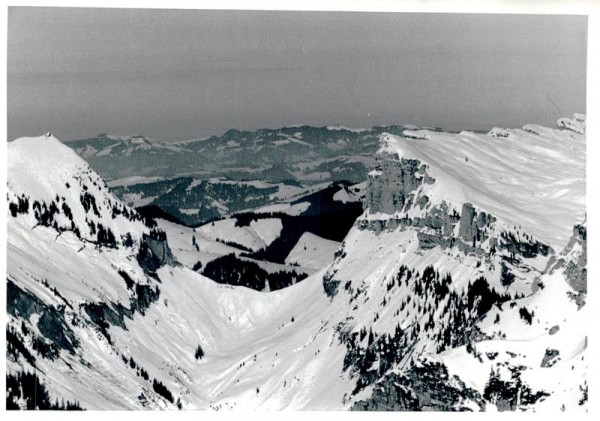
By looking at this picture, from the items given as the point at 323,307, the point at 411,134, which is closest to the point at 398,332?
the point at 323,307

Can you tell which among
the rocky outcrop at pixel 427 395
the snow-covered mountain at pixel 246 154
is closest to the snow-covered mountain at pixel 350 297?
the rocky outcrop at pixel 427 395

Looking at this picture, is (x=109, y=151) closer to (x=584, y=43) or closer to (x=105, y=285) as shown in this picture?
(x=105, y=285)

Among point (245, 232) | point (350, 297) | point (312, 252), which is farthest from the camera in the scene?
point (350, 297)

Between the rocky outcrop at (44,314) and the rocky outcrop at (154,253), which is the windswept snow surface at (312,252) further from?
the rocky outcrop at (44,314)

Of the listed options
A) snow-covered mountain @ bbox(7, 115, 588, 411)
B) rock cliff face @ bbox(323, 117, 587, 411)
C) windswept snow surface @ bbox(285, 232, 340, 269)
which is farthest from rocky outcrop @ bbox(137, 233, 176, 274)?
rock cliff face @ bbox(323, 117, 587, 411)

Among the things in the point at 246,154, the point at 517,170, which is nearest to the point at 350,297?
the point at 517,170

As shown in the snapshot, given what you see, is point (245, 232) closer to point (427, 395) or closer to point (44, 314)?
point (44, 314)
